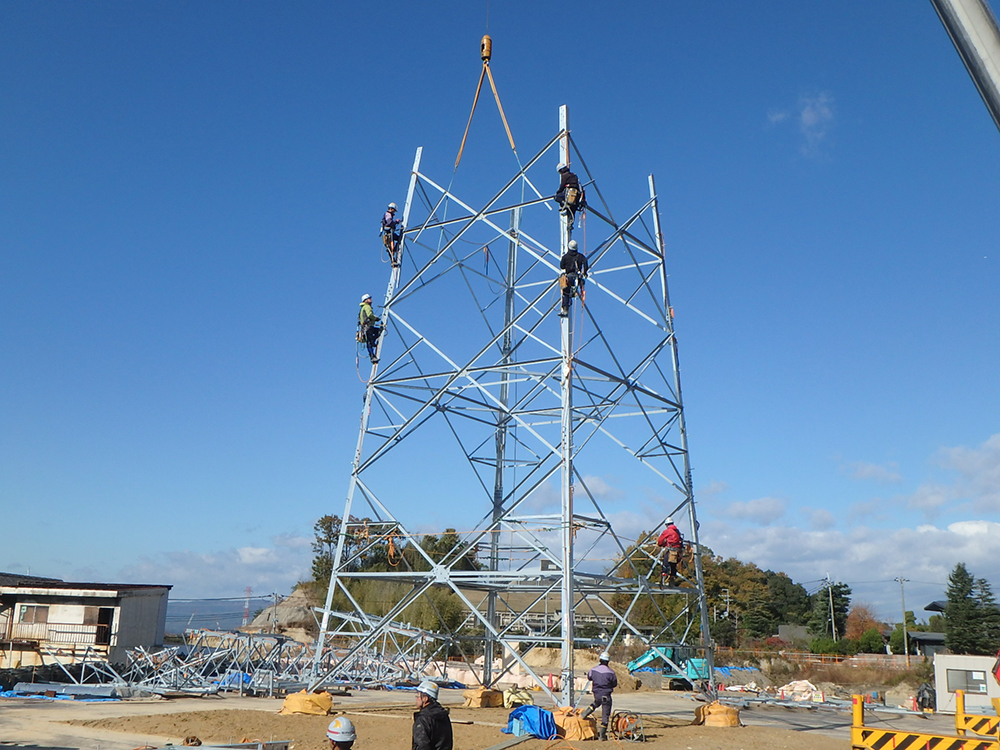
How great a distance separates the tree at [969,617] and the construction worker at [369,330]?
1943 inches

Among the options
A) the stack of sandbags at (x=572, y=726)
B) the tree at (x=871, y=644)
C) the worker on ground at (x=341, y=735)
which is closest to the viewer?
the worker on ground at (x=341, y=735)

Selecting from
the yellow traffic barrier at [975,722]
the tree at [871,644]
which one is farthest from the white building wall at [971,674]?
the tree at [871,644]

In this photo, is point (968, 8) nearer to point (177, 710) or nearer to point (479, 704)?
point (479, 704)

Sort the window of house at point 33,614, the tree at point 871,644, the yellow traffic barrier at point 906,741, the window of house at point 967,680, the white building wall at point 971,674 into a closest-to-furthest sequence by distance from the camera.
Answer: the yellow traffic barrier at point 906,741 < the white building wall at point 971,674 < the window of house at point 967,680 < the window of house at point 33,614 < the tree at point 871,644

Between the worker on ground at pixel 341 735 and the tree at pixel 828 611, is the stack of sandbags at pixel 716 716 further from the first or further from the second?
the tree at pixel 828 611

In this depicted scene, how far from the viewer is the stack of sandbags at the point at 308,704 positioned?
675 inches

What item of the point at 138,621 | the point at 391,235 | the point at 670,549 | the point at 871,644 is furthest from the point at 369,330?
the point at 871,644

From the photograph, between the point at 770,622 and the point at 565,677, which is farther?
the point at 770,622

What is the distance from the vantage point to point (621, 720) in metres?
15.7

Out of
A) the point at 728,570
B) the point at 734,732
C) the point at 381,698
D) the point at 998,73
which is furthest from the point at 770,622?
the point at 998,73

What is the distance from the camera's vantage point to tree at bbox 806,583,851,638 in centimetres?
7406

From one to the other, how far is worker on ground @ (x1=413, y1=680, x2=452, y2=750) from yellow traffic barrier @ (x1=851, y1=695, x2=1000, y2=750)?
4817mm

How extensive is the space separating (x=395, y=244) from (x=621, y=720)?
487 inches

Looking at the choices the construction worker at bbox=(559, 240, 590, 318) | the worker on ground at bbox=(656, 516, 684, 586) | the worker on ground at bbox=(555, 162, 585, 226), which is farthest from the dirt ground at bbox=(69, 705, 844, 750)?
the worker on ground at bbox=(555, 162, 585, 226)
